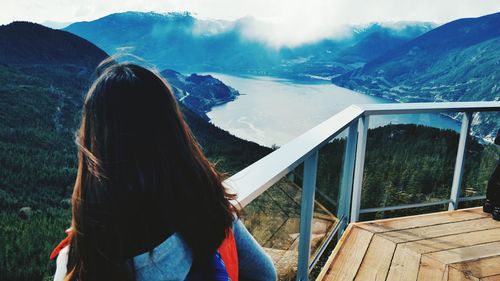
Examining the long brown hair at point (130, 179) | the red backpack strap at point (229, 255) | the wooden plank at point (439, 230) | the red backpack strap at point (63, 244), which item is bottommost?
the wooden plank at point (439, 230)

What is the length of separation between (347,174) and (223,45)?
3235 inches

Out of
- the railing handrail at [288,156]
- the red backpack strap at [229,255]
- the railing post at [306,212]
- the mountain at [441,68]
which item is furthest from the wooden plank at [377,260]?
the mountain at [441,68]

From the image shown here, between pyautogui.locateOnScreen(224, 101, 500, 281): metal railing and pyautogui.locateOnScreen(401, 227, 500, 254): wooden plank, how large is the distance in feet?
1.16

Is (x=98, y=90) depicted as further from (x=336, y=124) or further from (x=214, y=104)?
(x=214, y=104)

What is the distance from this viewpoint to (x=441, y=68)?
2992 inches

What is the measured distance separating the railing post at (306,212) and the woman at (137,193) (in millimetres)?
755

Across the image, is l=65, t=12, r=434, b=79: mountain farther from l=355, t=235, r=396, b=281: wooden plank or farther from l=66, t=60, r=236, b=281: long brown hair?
l=66, t=60, r=236, b=281: long brown hair

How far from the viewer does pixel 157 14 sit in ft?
322

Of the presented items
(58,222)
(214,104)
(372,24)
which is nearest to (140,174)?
(58,222)

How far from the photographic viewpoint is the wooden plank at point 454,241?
7.34 ft

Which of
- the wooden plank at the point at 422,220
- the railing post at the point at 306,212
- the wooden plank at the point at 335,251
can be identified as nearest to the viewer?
the railing post at the point at 306,212

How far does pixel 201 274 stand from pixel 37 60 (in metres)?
59.0

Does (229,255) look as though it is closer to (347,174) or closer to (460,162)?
(347,174)

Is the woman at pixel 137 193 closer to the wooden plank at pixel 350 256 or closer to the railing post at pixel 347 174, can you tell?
the wooden plank at pixel 350 256
